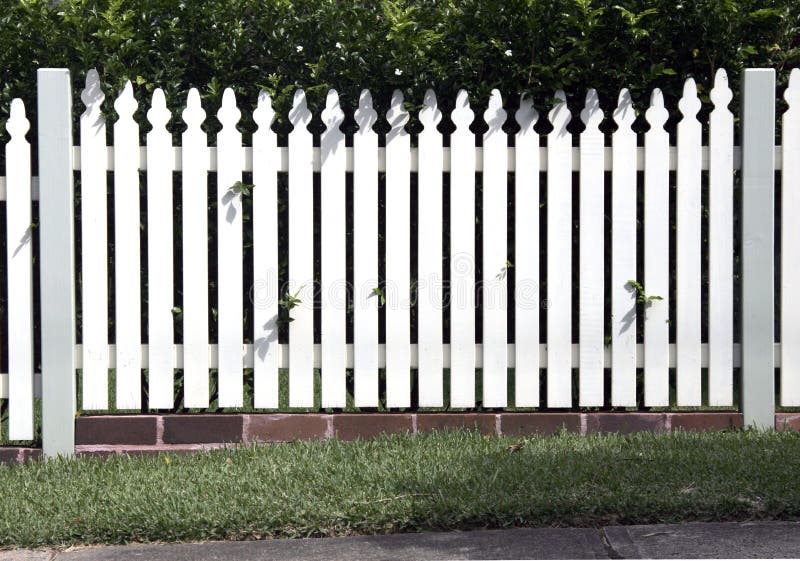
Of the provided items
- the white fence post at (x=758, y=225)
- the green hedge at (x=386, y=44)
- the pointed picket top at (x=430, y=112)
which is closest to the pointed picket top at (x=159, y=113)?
the green hedge at (x=386, y=44)

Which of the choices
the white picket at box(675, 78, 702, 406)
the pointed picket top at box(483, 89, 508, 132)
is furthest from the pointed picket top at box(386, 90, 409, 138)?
the white picket at box(675, 78, 702, 406)

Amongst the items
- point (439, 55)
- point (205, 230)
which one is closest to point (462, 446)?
point (205, 230)

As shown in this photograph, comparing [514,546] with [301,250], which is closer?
[514,546]

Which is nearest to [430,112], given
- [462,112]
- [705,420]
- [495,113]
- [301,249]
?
[462,112]

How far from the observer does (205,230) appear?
4.43 meters

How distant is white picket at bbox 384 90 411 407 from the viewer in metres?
4.44

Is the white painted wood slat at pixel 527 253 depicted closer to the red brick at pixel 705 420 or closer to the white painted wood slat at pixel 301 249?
the red brick at pixel 705 420

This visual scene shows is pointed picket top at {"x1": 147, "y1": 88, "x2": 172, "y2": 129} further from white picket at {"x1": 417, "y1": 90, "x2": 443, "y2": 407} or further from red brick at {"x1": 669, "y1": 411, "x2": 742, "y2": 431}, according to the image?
red brick at {"x1": 669, "y1": 411, "x2": 742, "y2": 431}

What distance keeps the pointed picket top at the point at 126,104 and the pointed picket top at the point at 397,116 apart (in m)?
1.23

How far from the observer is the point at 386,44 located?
446 centimetres

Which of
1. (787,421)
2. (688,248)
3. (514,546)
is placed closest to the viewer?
(514,546)

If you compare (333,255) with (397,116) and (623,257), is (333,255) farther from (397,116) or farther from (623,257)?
(623,257)

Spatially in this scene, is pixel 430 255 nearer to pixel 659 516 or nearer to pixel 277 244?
pixel 277 244

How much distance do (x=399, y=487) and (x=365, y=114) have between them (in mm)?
1814
